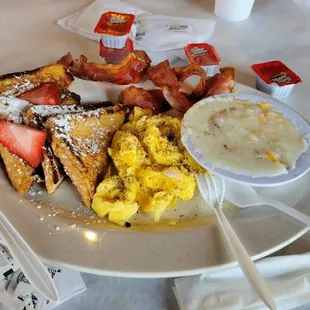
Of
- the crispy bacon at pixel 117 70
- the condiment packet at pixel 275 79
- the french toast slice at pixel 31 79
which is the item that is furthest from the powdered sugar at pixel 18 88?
the condiment packet at pixel 275 79

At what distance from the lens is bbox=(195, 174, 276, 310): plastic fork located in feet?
2.57

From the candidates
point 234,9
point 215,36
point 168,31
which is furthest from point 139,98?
point 234,9

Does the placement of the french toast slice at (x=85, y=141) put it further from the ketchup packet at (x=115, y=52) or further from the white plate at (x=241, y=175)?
the ketchup packet at (x=115, y=52)

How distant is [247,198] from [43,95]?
0.61m

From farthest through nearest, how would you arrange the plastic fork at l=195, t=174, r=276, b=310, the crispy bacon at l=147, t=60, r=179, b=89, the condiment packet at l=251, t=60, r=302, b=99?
the condiment packet at l=251, t=60, r=302, b=99, the crispy bacon at l=147, t=60, r=179, b=89, the plastic fork at l=195, t=174, r=276, b=310

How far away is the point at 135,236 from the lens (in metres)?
0.94

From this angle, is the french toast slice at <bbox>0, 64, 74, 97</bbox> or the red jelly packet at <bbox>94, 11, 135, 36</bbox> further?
the red jelly packet at <bbox>94, 11, 135, 36</bbox>

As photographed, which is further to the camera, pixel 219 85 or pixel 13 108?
pixel 219 85

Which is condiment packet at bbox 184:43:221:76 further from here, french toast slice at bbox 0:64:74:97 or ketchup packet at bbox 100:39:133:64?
french toast slice at bbox 0:64:74:97

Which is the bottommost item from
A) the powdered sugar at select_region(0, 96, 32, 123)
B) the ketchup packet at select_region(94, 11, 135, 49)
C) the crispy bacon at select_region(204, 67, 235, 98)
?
the powdered sugar at select_region(0, 96, 32, 123)

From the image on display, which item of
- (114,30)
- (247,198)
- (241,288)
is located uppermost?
(114,30)

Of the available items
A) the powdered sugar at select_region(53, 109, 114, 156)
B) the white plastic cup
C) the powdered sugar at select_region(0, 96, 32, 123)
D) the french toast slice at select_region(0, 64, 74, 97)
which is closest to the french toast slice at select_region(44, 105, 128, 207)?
the powdered sugar at select_region(53, 109, 114, 156)

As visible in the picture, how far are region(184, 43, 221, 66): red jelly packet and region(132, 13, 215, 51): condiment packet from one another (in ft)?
0.40

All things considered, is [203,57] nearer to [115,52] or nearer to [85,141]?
[115,52]
